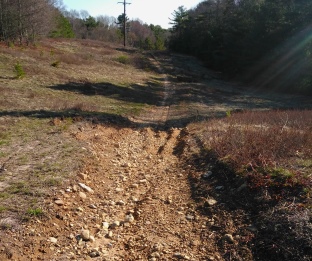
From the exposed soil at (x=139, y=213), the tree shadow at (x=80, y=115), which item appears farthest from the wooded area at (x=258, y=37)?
the exposed soil at (x=139, y=213)

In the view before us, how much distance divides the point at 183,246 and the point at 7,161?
16.4 ft

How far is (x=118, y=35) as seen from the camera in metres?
93.9

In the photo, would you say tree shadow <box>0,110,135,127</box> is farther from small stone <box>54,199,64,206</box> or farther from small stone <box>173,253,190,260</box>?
small stone <box>173,253,190,260</box>

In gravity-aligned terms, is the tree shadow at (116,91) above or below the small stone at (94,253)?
above

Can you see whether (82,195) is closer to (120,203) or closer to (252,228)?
(120,203)

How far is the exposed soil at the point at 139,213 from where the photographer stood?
15.8ft

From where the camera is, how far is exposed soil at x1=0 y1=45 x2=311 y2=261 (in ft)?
15.8

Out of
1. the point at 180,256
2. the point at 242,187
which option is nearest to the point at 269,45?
the point at 242,187

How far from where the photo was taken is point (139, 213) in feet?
19.9

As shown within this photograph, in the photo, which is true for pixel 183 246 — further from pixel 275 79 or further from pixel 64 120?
pixel 275 79

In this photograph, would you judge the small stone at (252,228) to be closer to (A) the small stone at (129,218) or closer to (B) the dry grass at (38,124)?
(A) the small stone at (129,218)

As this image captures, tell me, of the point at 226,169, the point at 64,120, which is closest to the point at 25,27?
the point at 64,120

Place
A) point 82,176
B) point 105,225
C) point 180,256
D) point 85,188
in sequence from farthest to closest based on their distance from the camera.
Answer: point 82,176 < point 85,188 < point 105,225 < point 180,256

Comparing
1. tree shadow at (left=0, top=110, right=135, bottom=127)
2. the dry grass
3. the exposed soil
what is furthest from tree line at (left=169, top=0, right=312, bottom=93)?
the exposed soil
